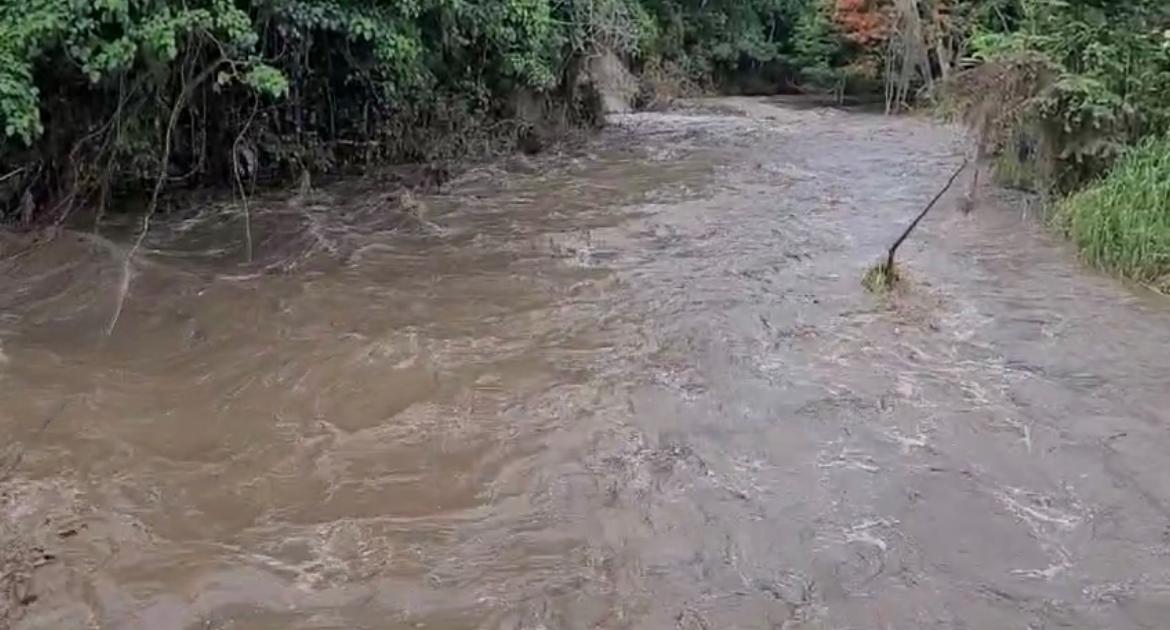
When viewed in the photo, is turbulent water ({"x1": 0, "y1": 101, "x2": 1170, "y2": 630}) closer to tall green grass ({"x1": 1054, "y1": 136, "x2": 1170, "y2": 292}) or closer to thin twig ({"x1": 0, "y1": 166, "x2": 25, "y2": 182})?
tall green grass ({"x1": 1054, "y1": 136, "x2": 1170, "y2": 292})

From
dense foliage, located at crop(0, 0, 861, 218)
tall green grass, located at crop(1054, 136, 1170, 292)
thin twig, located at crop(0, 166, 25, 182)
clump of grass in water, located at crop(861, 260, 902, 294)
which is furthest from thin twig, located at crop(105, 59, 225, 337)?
tall green grass, located at crop(1054, 136, 1170, 292)

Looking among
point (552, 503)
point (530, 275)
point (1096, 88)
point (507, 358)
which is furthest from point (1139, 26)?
point (552, 503)

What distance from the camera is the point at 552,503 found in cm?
454

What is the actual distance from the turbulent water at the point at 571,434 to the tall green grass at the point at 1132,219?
252mm

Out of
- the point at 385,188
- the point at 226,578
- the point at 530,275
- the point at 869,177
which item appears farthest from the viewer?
the point at 869,177

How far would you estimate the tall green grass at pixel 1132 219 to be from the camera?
7750 mm

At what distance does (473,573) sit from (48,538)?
59.8 inches

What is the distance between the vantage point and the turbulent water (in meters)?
3.87

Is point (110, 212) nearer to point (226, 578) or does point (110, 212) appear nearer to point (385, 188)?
point (385, 188)

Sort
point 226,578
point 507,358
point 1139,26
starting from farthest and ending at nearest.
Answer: point 1139,26
point 507,358
point 226,578

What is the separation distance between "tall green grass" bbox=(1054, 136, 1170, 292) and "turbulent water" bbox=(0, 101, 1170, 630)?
0.83 ft

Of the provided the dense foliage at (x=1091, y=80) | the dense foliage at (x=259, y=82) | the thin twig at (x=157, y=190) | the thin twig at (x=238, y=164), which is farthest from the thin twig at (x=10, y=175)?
the dense foliage at (x=1091, y=80)

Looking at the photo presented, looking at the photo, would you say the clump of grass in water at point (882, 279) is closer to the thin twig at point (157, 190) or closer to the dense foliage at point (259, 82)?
the dense foliage at point (259, 82)

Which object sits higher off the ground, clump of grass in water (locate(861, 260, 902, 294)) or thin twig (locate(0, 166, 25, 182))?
thin twig (locate(0, 166, 25, 182))
